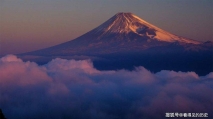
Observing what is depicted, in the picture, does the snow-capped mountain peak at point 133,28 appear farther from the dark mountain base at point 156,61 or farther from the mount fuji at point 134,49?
the dark mountain base at point 156,61

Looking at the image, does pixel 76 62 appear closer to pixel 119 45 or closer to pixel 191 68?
pixel 119 45

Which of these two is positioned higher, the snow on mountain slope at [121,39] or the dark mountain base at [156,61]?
the snow on mountain slope at [121,39]

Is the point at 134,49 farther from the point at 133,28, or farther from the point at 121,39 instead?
the point at 133,28

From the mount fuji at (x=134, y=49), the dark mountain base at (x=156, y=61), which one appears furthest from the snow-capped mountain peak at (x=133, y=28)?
the dark mountain base at (x=156, y=61)

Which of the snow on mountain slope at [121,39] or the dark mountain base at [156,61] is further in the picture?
the dark mountain base at [156,61]

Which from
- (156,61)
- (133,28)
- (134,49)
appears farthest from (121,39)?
(156,61)

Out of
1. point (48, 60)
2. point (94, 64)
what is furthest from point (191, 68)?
point (48, 60)

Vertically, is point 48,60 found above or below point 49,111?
above

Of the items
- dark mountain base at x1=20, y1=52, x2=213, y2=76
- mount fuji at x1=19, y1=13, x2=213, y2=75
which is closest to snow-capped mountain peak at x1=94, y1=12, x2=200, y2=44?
mount fuji at x1=19, y1=13, x2=213, y2=75
